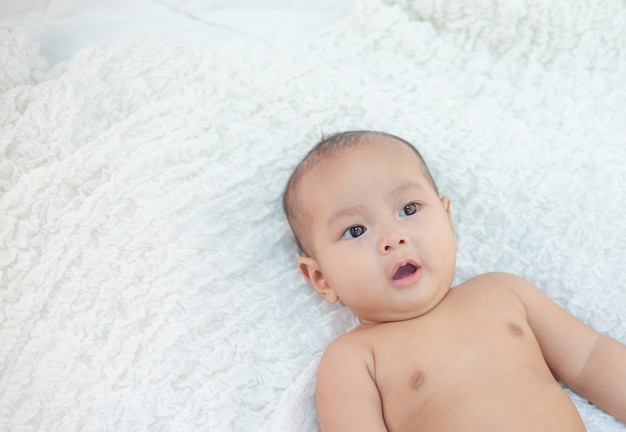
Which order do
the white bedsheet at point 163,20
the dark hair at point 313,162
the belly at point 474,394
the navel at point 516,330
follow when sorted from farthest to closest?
the white bedsheet at point 163,20 → the dark hair at point 313,162 → the navel at point 516,330 → the belly at point 474,394

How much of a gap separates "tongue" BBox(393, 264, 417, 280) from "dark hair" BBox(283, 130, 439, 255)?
0.74 feet

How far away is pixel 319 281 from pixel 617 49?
936 millimetres

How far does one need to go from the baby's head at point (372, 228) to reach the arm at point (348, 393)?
9 cm

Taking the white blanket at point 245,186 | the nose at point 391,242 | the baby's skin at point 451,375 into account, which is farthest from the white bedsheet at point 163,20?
the baby's skin at point 451,375

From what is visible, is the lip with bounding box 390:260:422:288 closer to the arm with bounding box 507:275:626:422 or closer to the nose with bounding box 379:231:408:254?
the nose with bounding box 379:231:408:254

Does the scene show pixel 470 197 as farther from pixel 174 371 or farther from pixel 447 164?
pixel 174 371

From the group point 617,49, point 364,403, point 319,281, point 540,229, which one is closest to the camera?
point 364,403

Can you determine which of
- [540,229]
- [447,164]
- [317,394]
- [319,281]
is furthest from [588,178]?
[317,394]

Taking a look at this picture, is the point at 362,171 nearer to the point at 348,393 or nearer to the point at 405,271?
the point at 405,271

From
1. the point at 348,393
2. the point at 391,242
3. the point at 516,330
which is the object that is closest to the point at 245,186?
the point at 391,242

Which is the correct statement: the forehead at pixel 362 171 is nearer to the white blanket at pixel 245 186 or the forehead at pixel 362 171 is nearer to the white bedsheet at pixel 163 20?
the white blanket at pixel 245 186

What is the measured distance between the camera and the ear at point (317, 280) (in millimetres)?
1456

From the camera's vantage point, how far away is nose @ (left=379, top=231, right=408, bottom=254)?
131cm

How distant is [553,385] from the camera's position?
130cm
